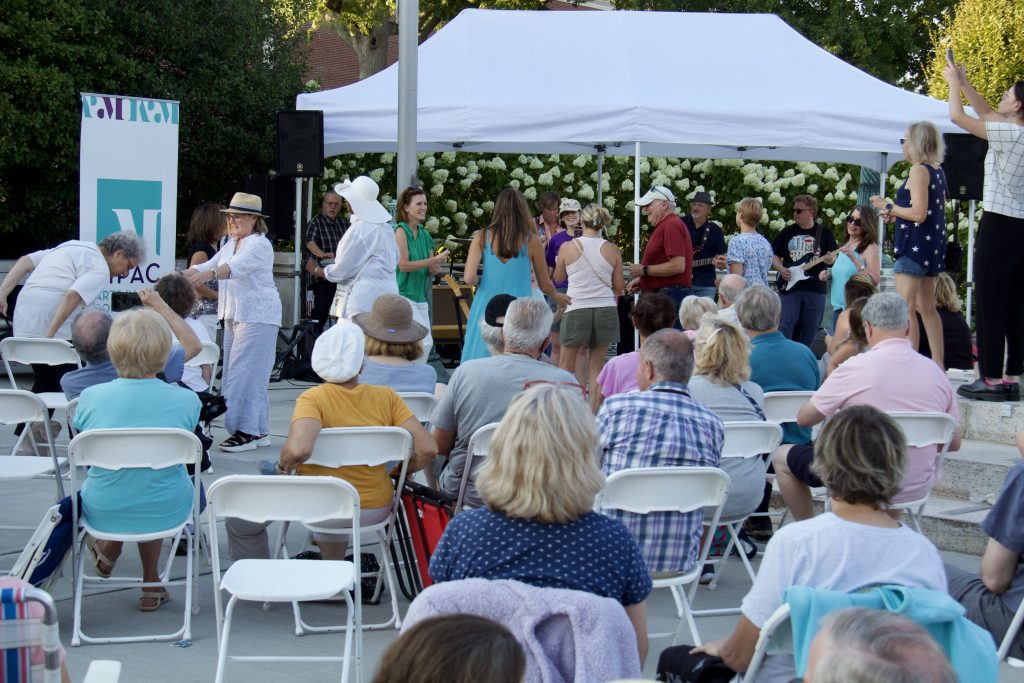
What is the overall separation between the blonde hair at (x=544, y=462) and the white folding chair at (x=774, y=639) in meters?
0.49

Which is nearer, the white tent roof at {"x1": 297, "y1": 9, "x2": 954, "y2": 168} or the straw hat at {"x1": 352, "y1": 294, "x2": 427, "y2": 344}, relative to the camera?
the straw hat at {"x1": 352, "y1": 294, "x2": 427, "y2": 344}

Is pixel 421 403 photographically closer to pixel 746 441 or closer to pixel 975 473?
pixel 746 441

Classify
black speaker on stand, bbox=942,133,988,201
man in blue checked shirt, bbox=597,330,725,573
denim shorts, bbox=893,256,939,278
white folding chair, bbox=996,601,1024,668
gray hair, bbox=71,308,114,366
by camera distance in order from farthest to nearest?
black speaker on stand, bbox=942,133,988,201
denim shorts, bbox=893,256,939,278
gray hair, bbox=71,308,114,366
man in blue checked shirt, bbox=597,330,725,573
white folding chair, bbox=996,601,1024,668

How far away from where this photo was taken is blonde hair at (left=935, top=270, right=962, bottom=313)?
7438mm

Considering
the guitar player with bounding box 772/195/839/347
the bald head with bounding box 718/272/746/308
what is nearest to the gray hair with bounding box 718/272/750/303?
the bald head with bounding box 718/272/746/308

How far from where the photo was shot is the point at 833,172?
1614 cm

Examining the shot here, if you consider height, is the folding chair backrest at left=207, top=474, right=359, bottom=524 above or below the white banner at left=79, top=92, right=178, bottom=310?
below

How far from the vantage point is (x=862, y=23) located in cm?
2647

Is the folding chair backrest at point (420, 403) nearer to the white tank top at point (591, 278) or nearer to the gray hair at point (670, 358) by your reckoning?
the gray hair at point (670, 358)

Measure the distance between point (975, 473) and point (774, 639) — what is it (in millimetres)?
3967

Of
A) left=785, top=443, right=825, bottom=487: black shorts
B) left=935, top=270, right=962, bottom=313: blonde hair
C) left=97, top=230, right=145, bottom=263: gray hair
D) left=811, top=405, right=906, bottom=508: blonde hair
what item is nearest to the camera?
left=811, top=405, right=906, bottom=508: blonde hair

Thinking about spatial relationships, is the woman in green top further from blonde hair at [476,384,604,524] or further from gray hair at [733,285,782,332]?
blonde hair at [476,384,604,524]

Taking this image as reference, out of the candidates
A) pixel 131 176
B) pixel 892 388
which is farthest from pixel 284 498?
pixel 131 176

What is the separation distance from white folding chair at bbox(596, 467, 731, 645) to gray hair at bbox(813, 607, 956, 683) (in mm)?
2104
